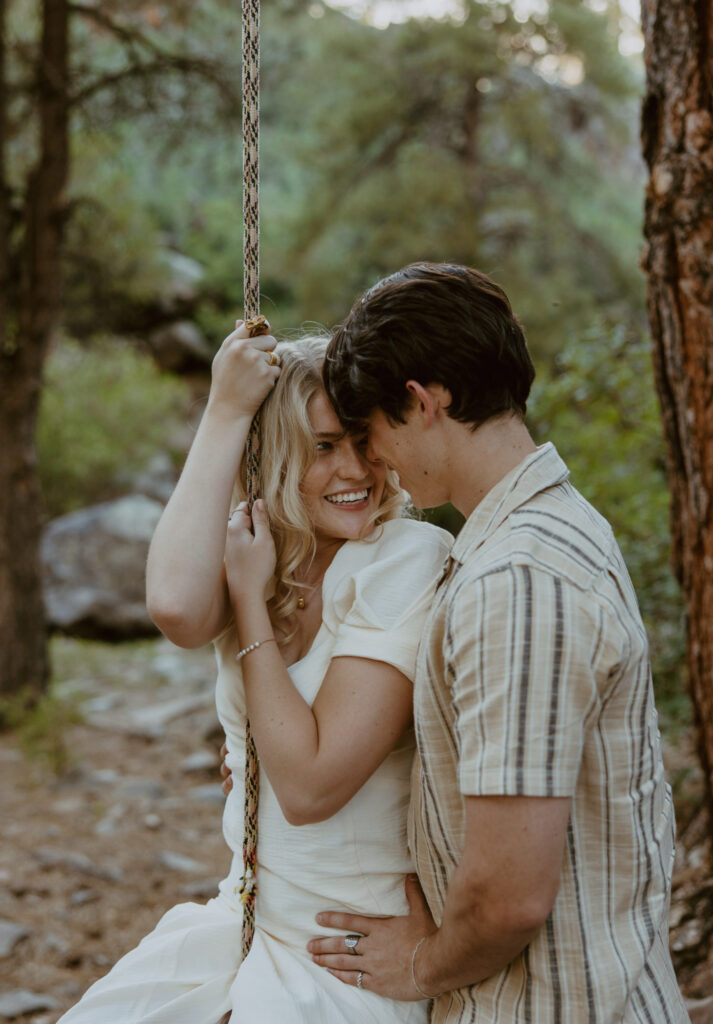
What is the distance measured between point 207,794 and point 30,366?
317 centimetres

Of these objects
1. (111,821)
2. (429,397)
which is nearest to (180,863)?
(111,821)

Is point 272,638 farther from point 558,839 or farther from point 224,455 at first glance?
point 558,839

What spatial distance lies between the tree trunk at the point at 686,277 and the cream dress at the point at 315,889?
91 cm

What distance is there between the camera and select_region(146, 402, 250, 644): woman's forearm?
5.93 ft

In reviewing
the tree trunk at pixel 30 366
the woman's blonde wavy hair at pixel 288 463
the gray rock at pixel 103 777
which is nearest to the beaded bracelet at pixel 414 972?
the woman's blonde wavy hair at pixel 288 463

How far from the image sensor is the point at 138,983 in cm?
180

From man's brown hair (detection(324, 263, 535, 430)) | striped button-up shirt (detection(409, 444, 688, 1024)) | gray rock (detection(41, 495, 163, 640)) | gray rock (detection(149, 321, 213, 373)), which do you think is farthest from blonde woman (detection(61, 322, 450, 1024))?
gray rock (detection(149, 321, 213, 373))

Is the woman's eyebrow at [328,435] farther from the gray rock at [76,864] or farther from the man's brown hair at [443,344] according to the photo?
the gray rock at [76,864]

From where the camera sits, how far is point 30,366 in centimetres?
692

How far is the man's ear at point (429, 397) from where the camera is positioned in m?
1.62

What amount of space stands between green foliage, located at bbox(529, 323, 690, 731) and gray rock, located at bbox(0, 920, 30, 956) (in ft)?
9.01

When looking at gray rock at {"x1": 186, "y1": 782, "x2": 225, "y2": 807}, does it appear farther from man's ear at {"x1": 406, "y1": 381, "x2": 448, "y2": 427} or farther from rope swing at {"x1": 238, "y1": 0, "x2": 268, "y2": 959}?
man's ear at {"x1": 406, "y1": 381, "x2": 448, "y2": 427}

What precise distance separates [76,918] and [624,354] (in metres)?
3.53

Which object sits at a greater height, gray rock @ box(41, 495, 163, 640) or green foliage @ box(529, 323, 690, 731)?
green foliage @ box(529, 323, 690, 731)
